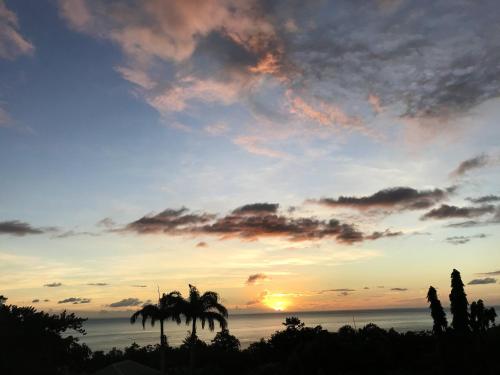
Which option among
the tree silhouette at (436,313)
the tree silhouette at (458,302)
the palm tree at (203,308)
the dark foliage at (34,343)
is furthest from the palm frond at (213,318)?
the tree silhouette at (458,302)

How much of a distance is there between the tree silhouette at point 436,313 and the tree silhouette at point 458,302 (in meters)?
1.57

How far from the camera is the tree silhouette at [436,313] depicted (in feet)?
151

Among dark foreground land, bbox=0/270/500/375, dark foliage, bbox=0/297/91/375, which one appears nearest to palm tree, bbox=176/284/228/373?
dark foreground land, bbox=0/270/500/375

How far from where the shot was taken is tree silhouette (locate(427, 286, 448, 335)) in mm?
45875

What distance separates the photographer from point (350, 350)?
4200cm

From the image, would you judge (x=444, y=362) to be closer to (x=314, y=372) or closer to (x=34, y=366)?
(x=314, y=372)

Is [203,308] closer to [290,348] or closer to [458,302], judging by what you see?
[290,348]

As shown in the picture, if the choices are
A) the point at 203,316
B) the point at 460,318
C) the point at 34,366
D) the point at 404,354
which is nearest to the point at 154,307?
the point at 203,316

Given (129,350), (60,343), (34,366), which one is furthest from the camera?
(129,350)

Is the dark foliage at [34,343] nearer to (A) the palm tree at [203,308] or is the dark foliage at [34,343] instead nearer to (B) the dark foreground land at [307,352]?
(B) the dark foreground land at [307,352]

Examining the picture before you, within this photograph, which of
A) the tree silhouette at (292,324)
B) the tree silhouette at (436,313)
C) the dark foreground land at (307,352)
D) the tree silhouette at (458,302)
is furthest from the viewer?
the tree silhouette at (292,324)

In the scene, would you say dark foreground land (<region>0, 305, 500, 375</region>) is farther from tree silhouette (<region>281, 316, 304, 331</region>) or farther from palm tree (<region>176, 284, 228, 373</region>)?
palm tree (<region>176, 284, 228, 373</region>)

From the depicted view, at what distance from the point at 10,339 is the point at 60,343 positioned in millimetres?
4352

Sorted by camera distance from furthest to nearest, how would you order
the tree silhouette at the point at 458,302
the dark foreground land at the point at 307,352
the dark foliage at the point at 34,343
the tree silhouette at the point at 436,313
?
the tree silhouette at the point at 458,302 < the tree silhouette at the point at 436,313 < the dark foreground land at the point at 307,352 < the dark foliage at the point at 34,343
